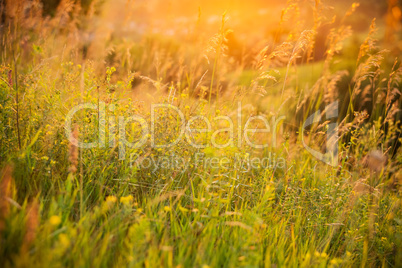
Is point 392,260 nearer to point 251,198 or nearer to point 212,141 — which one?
point 251,198

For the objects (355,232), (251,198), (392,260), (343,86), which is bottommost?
(392,260)

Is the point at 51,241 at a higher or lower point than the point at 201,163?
lower

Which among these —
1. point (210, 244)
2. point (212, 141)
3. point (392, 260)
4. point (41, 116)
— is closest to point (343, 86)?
point (392, 260)

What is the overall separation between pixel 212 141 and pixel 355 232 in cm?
114

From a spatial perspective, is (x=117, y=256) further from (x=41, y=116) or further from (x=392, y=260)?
(x=392, y=260)

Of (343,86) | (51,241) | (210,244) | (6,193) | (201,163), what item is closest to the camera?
(51,241)

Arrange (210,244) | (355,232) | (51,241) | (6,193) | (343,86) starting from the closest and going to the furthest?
(51,241) → (6,193) → (210,244) → (355,232) → (343,86)

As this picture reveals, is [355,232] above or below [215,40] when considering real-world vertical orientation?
below

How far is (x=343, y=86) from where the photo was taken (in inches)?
173

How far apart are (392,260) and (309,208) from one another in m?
0.71

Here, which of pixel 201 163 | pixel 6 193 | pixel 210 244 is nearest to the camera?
pixel 6 193

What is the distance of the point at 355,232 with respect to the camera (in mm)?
1966

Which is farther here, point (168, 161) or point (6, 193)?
point (168, 161)

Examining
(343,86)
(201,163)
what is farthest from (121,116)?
(343,86)
